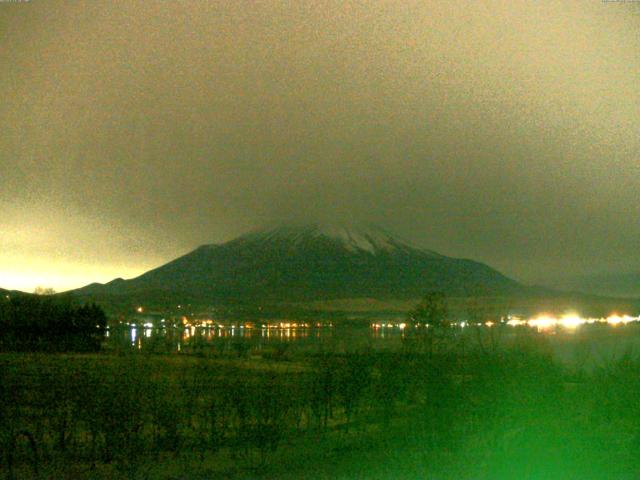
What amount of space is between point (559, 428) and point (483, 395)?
1992mm

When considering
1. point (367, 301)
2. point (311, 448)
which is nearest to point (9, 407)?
point (311, 448)

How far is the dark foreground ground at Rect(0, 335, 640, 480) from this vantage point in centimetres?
1288

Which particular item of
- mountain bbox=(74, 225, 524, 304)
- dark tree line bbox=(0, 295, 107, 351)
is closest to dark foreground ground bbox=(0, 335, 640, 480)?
dark tree line bbox=(0, 295, 107, 351)

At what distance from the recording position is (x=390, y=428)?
17.5m

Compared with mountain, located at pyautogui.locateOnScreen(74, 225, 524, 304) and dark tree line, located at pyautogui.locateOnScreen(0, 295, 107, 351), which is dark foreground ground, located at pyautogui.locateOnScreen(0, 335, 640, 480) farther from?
mountain, located at pyautogui.locateOnScreen(74, 225, 524, 304)

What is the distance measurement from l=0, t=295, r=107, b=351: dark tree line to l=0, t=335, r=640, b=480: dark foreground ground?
31.8 metres

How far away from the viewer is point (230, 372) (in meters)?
33.0

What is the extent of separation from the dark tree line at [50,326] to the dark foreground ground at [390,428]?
3177 centimetres

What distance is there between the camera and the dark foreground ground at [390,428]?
12.9 metres

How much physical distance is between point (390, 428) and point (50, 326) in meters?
40.1

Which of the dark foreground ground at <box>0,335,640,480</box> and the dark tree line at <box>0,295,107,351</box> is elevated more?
the dark tree line at <box>0,295,107,351</box>

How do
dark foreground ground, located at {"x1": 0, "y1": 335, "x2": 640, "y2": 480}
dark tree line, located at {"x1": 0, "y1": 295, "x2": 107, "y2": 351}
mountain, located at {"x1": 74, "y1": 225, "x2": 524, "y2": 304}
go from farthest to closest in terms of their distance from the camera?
mountain, located at {"x1": 74, "y1": 225, "x2": 524, "y2": 304} → dark tree line, located at {"x1": 0, "y1": 295, "x2": 107, "y2": 351} → dark foreground ground, located at {"x1": 0, "y1": 335, "x2": 640, "y2": 480}

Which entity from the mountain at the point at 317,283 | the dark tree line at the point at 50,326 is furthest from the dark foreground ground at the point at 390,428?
the mountain at the point at 317,283

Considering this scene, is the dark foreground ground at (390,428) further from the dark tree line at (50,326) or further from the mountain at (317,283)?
the mountain at (317,283)
